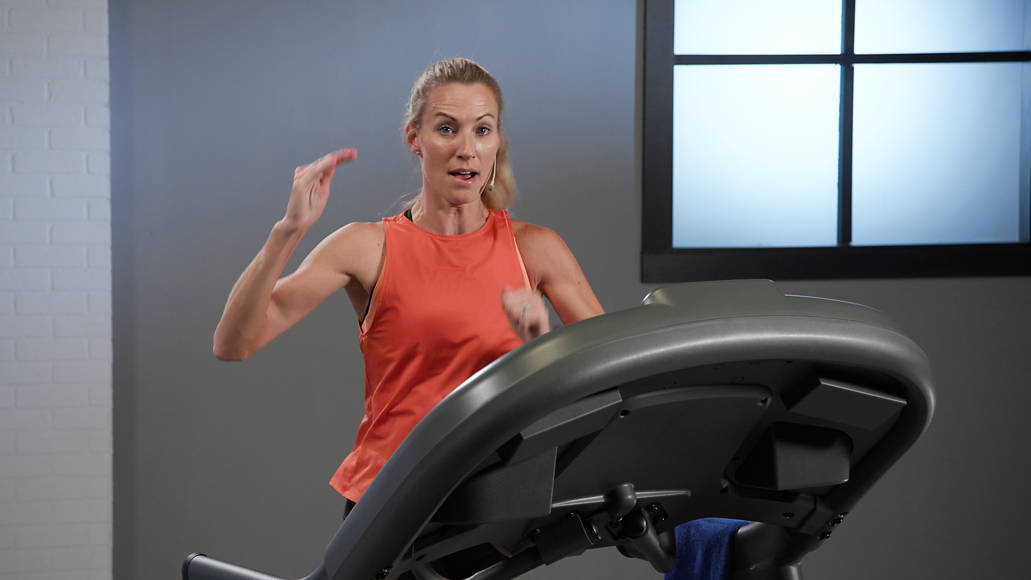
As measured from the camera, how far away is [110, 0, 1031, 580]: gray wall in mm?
2936

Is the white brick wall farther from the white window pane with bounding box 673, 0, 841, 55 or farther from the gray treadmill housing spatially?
the gray treadmill housing

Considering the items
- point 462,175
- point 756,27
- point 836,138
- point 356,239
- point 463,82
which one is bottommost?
point 356,239

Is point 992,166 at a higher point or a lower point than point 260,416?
higher

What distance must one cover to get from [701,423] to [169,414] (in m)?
2.63

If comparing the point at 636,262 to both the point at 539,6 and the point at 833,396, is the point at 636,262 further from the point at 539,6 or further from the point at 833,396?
the point at 833,396

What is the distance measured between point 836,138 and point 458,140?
213 centimetres

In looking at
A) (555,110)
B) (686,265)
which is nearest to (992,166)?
(686,265)

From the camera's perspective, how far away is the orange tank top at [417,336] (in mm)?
1374

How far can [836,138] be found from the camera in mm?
3203

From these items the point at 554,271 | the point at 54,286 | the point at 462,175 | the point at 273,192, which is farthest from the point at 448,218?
the point at 54,286

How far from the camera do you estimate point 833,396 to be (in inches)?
24.4

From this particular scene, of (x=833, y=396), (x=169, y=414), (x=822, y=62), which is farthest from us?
(x=822, y=62)

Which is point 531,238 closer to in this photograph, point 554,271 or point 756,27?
point 554,271

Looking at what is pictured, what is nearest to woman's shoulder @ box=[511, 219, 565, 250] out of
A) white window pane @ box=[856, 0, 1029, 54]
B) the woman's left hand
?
the woman's left hand
